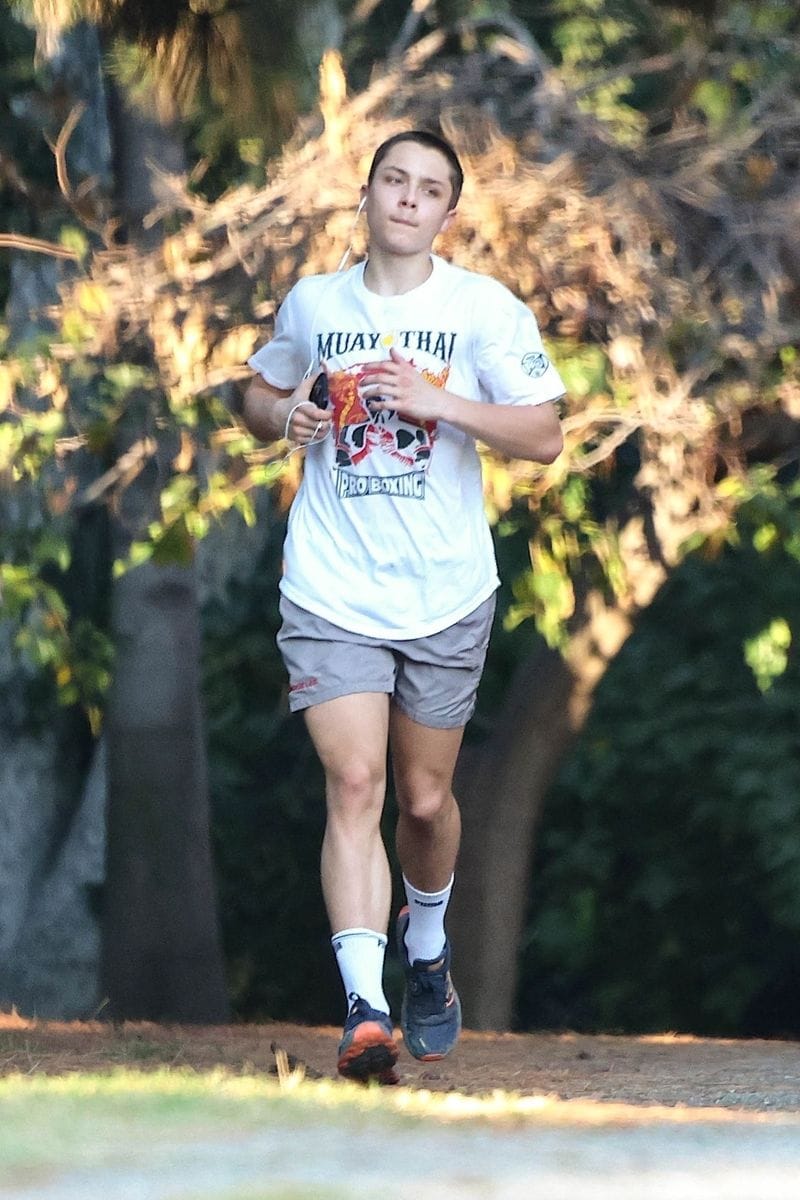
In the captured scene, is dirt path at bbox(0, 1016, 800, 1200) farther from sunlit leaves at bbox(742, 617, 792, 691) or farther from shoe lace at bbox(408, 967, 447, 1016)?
sunlit leaves at bbox(742, 617, 792, 691)

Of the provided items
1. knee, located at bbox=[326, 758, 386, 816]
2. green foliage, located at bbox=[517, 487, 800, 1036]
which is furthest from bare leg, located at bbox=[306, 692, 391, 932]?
green foliage, located at bbox=[517, 487, 800, 1036]

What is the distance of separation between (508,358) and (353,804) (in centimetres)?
104

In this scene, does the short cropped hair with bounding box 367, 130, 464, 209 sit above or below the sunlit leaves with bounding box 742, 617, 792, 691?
above

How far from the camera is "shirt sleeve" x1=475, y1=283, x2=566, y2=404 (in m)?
4.97

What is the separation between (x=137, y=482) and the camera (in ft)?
33.1

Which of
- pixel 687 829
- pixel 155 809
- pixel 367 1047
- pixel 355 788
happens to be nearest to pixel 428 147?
pixel 355 788

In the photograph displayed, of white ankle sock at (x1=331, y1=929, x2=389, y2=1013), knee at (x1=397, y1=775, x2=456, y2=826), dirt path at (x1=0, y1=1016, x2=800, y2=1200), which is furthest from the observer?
knee at (x1=397, y1=775, x2=456, y2=826)

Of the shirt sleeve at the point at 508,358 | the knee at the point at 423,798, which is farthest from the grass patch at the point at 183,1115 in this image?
the shirt sleeve at the point at 508,358

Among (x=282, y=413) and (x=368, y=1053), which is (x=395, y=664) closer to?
(x=282, y=413)

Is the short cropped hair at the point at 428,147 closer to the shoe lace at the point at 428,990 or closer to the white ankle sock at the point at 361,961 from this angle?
the white ankle sock at the point at 361,961

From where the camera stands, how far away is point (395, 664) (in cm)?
502

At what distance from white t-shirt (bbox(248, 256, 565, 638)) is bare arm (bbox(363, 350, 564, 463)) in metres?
0.06

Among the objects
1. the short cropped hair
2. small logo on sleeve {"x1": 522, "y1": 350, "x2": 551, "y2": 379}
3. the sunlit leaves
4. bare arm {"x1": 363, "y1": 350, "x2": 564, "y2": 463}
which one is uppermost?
the short cropped hair

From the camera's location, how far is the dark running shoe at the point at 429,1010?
5367 millimetres
